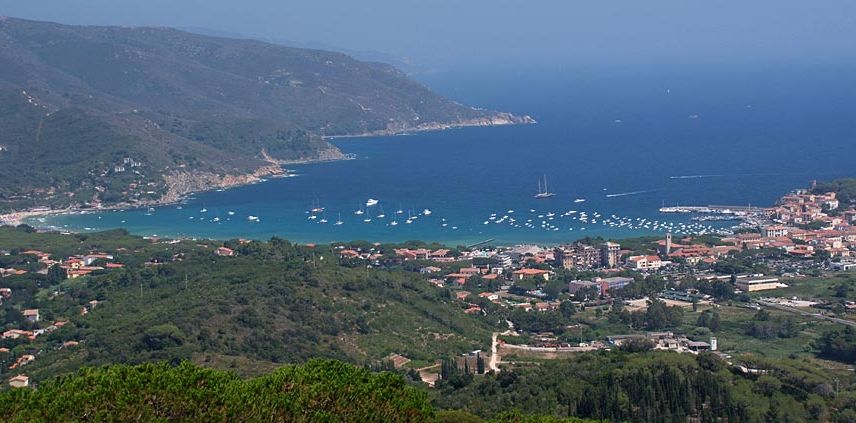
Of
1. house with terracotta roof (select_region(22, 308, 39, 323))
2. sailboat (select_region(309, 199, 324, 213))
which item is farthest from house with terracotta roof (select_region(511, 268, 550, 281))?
sailboat (select_region(309, 199, 324, 213))

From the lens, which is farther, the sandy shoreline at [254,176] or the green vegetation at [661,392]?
the sandy shoreline at [254,176]

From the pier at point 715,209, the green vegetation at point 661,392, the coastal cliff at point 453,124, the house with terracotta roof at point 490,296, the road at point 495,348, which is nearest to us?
the green vegetation at point 661,392

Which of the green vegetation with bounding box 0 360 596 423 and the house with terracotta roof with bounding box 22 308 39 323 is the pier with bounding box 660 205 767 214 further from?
the green vegetation with bounding box 0 360 596 423

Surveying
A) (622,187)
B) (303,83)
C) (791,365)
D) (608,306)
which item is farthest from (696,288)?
(303,83)

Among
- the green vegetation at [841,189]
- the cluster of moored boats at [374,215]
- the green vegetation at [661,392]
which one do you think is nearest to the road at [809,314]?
the green vegetation at [661,392]

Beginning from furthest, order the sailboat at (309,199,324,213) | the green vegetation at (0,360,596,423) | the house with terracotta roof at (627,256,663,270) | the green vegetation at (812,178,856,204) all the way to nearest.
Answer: the sailboat at (309,199,324,213)
the green vegetation at (812,178,856,204)
the house with terracotta roof at (627,256,663,270)
the green vegetation at (0,360,596,423)

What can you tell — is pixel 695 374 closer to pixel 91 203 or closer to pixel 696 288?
pixel 696 288

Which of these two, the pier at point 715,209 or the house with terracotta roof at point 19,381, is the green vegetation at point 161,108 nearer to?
the pier at point 715,209

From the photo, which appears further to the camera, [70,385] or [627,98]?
[627,98]
